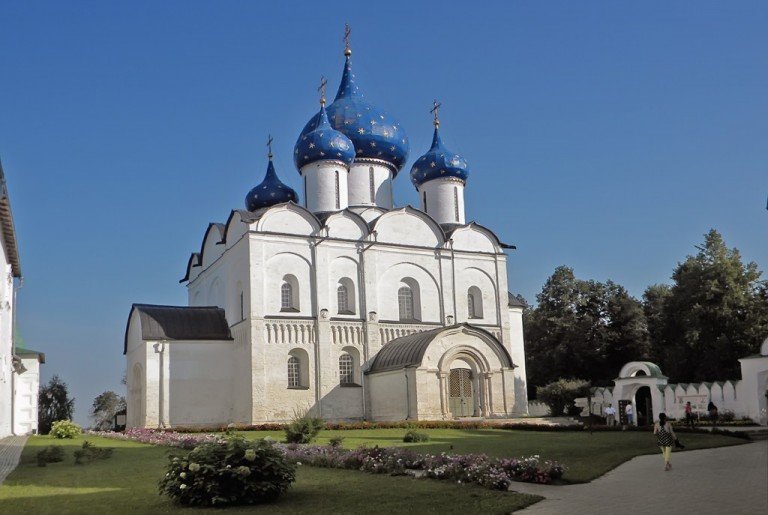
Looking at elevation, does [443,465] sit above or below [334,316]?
below

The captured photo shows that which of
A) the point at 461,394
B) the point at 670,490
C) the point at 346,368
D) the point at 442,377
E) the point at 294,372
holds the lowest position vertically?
the point at 670,490

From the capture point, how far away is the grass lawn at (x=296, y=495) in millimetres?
9078

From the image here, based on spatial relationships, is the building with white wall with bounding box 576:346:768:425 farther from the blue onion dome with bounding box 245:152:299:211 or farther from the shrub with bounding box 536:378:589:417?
the blue onion dome with bounding box 245:152:299:211

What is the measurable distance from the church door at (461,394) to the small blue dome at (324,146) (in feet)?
33.5

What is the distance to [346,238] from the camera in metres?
32.7

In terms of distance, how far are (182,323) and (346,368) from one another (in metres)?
6.76

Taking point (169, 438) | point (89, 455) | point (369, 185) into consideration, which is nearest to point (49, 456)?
point (89, 455)

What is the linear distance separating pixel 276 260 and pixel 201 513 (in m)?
22.6

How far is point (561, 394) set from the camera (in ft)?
117

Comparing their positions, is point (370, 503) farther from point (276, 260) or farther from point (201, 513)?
point (276, 260)

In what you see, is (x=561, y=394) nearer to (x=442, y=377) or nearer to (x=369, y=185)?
(x=442, y=377)

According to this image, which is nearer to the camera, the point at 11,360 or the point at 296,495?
the point at 296,495

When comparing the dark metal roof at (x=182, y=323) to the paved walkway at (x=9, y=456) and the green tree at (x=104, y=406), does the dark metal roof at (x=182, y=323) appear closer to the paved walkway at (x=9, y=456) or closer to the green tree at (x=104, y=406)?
the paved walkway at (x=9, y=456)

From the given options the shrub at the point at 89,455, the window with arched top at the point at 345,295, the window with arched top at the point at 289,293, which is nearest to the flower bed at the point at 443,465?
the shrub at the point at 89,455
